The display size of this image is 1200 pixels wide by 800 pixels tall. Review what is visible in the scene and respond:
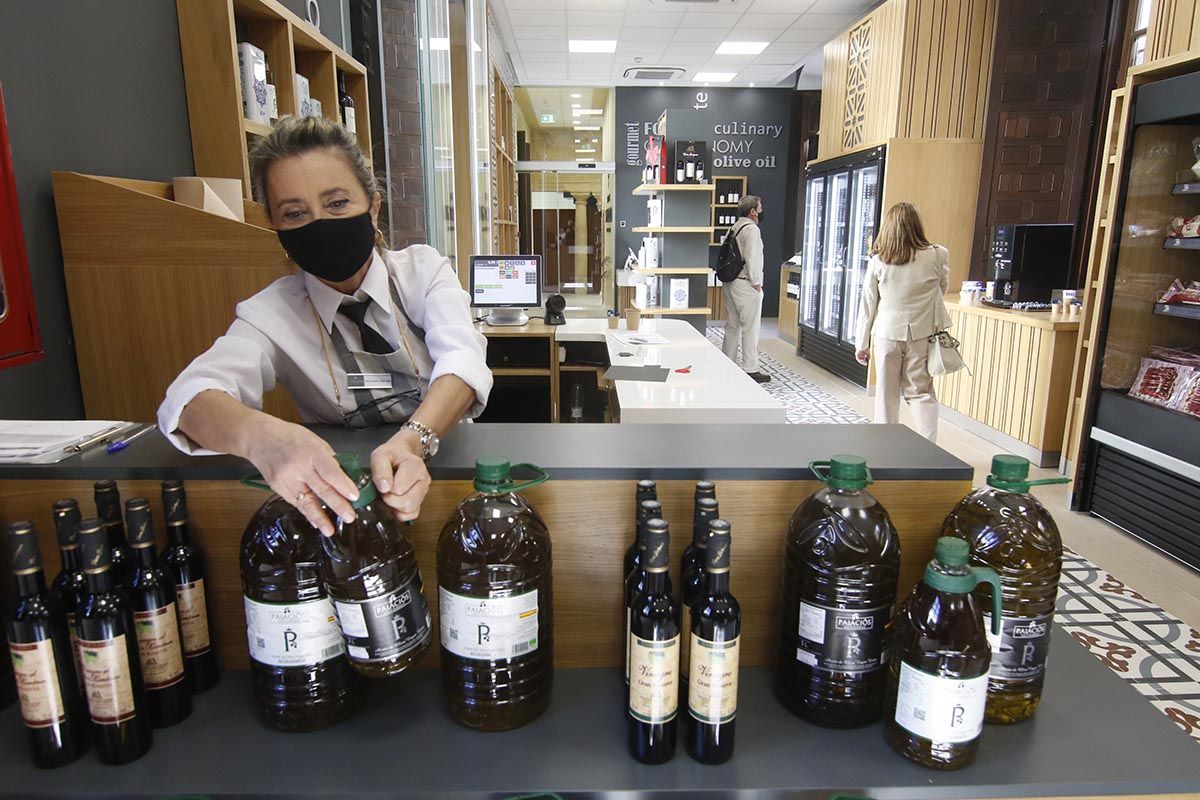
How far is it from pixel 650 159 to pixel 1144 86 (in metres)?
5.13

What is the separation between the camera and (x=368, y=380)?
4.71 feet

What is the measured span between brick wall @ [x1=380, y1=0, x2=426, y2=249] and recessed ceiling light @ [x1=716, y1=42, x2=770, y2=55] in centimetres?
599

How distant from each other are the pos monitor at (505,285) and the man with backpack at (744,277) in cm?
265

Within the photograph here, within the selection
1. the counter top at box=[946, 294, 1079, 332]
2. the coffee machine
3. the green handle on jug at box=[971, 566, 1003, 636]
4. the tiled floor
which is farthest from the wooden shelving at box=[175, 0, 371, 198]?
the coffee machine

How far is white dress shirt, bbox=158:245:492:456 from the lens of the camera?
1258 millimetres

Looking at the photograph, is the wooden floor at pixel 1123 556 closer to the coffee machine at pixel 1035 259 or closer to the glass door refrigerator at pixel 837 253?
the coffee machine at pixel 1035 259

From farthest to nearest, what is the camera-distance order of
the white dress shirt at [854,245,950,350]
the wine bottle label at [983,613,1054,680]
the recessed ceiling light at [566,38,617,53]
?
Answer: 1. the recessed ceiling light at [566,38,617,53]
2. the white dress shirt at [854,245,950,350]
3. the wine bottle label at [983,613,1054,680]

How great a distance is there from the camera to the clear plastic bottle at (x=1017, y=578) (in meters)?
0.94

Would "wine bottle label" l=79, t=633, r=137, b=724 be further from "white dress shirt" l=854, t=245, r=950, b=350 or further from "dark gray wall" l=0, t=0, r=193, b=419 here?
"white dress shirt" l=854, t=245, r=950, b=350

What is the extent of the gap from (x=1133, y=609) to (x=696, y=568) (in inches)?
116

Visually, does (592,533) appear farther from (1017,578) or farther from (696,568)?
(1017,578)

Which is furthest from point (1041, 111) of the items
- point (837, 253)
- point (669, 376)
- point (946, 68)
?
point (669, 376)

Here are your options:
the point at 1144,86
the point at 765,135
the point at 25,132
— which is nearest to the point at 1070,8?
the point at 1144,86

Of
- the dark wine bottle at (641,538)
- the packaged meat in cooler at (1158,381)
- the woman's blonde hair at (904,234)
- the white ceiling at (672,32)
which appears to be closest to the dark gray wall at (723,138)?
the white ceiling at (672,32)
